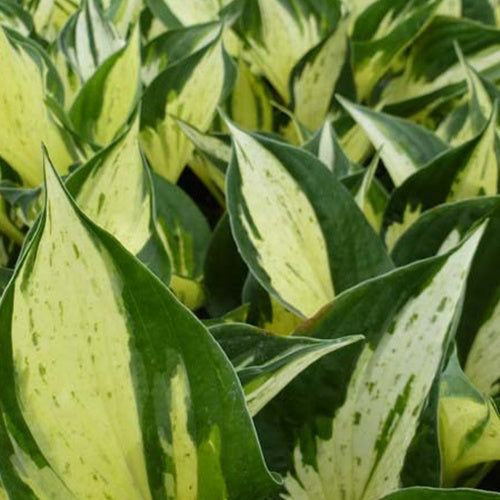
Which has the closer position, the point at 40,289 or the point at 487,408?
the point at 40,289

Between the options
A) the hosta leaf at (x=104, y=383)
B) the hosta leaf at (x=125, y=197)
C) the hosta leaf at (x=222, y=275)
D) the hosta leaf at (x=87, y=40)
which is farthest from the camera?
the hosta leaf at (x=87, y=40)

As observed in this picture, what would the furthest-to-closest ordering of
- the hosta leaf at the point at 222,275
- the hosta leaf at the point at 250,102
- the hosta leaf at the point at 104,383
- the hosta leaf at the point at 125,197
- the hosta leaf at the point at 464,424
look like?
the hosta leaf at the point at 250,102, the hosta leaf at the point at 222,275, the hosta leaf at the point at 125,197, the hosta leaf at the point at 464,424, the hosta leaf at the point at 104,383

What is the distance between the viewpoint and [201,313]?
2.51 feet

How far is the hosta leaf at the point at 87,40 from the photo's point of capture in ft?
2.80

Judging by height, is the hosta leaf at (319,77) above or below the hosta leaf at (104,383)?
below

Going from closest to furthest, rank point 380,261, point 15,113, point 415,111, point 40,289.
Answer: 1. point 40,289
2. point 380,261
3. point 15,113
4. point 415,111

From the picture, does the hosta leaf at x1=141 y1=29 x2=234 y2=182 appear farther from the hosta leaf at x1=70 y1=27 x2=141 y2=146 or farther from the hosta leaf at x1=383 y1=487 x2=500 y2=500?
the hosta leaf at x1=383 y1=487 x2=500 y2=500

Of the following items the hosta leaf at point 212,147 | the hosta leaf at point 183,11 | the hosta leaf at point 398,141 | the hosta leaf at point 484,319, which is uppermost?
the hosta leaf at point 183,11

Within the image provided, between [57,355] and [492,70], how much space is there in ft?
2.31

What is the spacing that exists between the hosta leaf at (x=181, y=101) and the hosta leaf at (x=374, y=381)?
0.34 meters

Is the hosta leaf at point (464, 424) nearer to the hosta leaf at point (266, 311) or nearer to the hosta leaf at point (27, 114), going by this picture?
the hosta leaf at point (266, 311)

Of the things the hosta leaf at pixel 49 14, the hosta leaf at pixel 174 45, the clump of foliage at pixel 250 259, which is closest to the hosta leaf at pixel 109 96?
the clump of foliage at pixel 250 259

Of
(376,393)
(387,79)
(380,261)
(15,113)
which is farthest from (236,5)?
(376,393)

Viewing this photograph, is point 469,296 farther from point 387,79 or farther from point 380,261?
point 387,79
